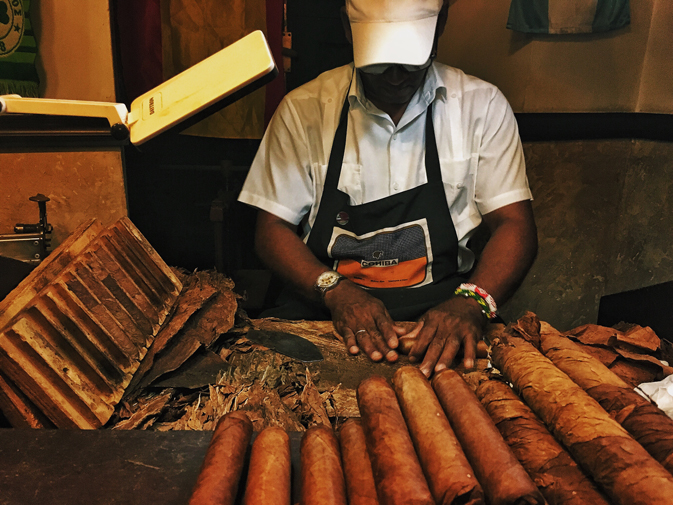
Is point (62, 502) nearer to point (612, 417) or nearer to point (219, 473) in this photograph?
point (219, 473)

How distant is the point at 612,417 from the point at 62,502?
1271mm

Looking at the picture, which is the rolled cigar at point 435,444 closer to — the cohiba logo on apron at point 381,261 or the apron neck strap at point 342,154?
the cohiba logo on apron at point 381,261

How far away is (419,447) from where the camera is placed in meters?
1.09

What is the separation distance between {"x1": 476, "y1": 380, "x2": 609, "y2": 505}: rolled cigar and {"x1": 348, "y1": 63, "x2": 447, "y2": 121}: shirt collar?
1697 mm

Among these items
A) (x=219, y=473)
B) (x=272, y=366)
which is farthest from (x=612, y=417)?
(x=272, y=366)

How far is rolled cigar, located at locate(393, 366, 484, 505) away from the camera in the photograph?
0.91 meters

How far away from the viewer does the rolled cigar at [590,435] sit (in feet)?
2.95

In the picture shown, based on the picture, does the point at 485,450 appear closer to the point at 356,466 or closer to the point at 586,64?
the point at 356,466

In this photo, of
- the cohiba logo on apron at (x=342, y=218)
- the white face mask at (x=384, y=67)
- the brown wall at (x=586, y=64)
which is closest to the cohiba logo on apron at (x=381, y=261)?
the cohiba logo on apron at (x=342, y=218)

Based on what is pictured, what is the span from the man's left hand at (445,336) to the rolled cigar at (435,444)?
48cm

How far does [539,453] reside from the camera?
3.52ft

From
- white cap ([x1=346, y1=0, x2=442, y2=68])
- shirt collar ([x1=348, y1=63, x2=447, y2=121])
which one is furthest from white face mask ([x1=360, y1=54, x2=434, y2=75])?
shirt collar ([x1=348, y1=63, x2=447, y2=121])

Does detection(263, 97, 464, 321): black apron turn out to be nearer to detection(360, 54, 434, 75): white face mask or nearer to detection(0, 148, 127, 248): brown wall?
detection(360, 54, 434, 75): white face mask

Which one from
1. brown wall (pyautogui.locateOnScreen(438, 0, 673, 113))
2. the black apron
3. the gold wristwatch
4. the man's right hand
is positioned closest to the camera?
the man's right hand
